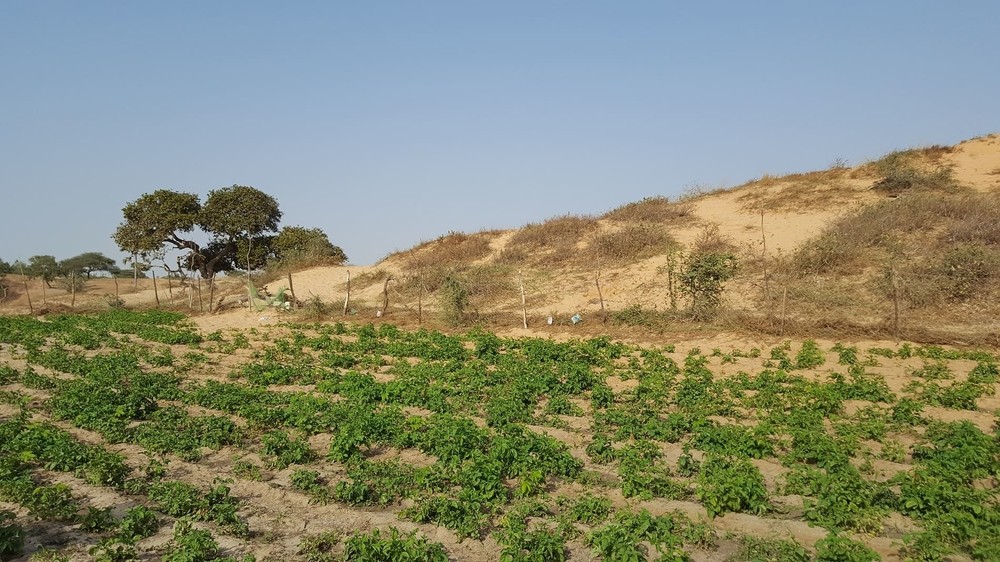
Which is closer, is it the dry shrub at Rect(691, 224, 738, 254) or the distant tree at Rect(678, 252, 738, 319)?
the distant tree at Rect(678, 252, 738, 319)

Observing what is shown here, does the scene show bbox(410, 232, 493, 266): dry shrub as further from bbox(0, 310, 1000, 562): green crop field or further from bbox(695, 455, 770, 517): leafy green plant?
bbox(695, 455, 770, 517): leafy green plant

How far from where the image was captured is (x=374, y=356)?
1625cm

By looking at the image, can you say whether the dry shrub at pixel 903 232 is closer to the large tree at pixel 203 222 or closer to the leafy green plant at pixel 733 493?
the leafy green plant at pixel 733 493

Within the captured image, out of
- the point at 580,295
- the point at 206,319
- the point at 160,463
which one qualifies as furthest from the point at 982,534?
the point at 206,319

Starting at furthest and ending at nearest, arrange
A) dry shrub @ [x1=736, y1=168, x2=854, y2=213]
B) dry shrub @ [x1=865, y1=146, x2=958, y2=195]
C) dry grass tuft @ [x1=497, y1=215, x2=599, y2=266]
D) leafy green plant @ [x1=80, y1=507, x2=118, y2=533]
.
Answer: dry grass tuft @ [x1=497, y1=215, x2=599, y2=266] → dry shrub @ [x1=736, y1=168, x2=854, y2=213] → dry shrub @ [x1=865, y1=146, x2=958, y2=195] → leafy green plant @ [x1=80, y1=507, x2=118, y2=533]

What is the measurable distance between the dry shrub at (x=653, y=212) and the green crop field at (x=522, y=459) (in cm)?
1667

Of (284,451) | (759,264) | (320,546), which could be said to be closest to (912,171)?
(759,264)

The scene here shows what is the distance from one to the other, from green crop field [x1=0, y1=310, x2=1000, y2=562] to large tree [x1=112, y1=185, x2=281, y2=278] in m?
25.1

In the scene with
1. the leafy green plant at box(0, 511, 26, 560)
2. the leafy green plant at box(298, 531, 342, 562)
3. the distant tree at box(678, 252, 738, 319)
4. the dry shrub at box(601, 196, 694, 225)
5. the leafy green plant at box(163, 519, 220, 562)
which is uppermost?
Answer: the dry shrub at box(601, 196, 694, 225)

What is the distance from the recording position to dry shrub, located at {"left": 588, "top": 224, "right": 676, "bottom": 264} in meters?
26.7

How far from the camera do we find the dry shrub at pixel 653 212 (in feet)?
99.5

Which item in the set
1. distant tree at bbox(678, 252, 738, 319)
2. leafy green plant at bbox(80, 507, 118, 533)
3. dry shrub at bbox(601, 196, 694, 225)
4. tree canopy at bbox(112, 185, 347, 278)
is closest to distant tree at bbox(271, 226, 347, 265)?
tree canopy at bbox(112, 185, 347, 278)

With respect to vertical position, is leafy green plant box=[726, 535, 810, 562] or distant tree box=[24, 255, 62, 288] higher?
distant tree box=[24, 255, 62, 288]

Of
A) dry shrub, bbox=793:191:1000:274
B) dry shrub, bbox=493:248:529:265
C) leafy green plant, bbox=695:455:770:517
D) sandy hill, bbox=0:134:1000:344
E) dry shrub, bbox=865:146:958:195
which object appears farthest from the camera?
dry shrub, bbox=493:248:529:265
